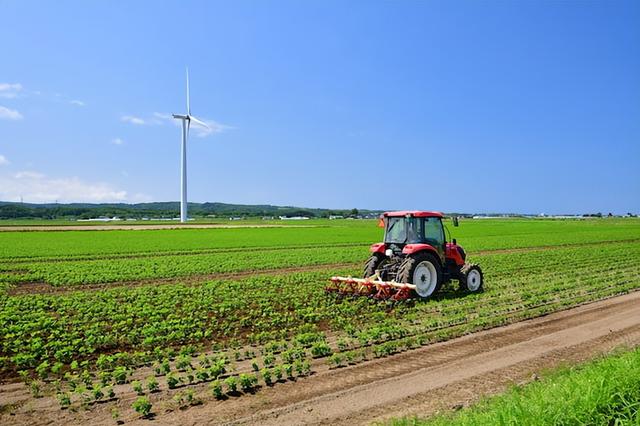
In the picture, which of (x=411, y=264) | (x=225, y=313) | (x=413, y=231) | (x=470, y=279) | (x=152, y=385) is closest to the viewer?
(x=152, y=385)

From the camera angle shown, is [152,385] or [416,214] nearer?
[152,385]

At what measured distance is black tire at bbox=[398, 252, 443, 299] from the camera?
14072 mm

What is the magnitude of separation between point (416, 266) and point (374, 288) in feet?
4.44

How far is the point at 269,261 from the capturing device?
1118 inches

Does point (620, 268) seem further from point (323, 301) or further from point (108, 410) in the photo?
point (108, 410)

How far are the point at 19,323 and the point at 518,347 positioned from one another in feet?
37.6

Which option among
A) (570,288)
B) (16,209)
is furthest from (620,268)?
(16,209)

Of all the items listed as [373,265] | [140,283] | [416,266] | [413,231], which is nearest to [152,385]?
[416,266]

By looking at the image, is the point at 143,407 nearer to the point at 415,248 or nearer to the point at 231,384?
the point at 231,384

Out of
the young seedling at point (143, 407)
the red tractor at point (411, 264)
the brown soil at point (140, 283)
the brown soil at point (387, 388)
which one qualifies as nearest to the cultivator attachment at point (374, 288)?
the red tractor at point (411, 264)

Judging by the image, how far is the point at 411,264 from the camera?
46.5 feet

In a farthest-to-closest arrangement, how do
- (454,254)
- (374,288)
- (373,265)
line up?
(454,254) < (373,265) < (374,288)

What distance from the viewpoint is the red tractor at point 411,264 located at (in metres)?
14.2

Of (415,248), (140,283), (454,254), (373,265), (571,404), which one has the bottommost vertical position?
(140,283)
